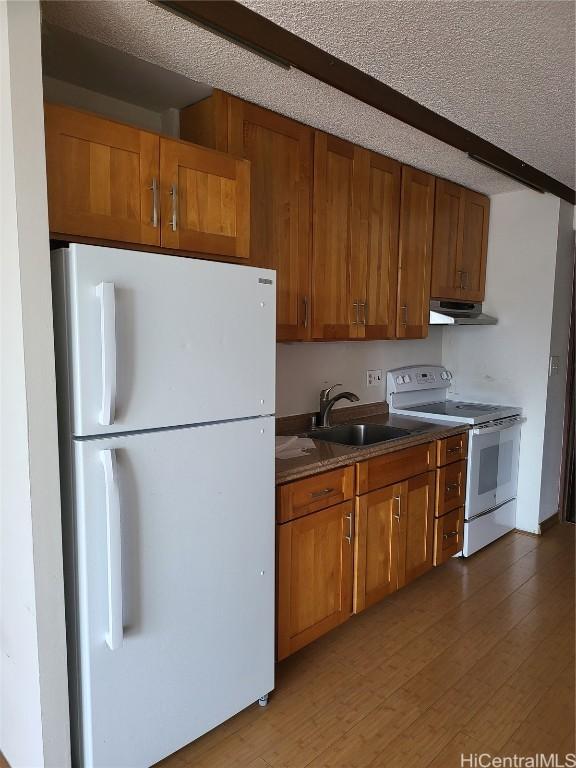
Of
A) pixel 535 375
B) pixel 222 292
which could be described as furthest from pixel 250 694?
pixel 535 375

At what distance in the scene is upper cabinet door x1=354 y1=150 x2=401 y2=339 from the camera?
2.77 metres

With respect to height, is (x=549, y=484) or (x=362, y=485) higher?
(x=362, y=485)

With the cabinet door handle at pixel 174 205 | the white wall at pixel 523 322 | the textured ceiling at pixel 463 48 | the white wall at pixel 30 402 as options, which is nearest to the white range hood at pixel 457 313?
the white wall at pixel 523 322

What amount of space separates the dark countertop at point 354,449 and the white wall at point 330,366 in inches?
10.5

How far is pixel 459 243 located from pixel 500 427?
124 cm

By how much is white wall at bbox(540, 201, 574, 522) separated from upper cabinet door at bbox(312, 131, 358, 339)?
1703 millimetres

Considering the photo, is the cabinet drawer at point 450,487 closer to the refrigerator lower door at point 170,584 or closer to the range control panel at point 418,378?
the range control panel at point 418,378

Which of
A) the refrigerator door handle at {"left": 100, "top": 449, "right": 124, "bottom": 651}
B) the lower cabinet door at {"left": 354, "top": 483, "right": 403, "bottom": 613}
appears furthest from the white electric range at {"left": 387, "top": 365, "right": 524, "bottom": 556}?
the refrigerator door handle at {"left": 100, "top": 449, "right": 124, "bottom": 651}

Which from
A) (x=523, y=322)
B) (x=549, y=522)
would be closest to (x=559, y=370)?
(x=523, y=322)

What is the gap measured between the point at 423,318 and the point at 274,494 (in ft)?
5.82

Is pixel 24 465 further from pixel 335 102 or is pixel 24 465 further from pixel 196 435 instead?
pixel 335 102

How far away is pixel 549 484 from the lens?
12.3 feet

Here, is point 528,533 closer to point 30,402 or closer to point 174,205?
point 174,205

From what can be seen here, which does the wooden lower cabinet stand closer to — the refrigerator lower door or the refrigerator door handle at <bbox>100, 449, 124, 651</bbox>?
the refrigerator lower door
